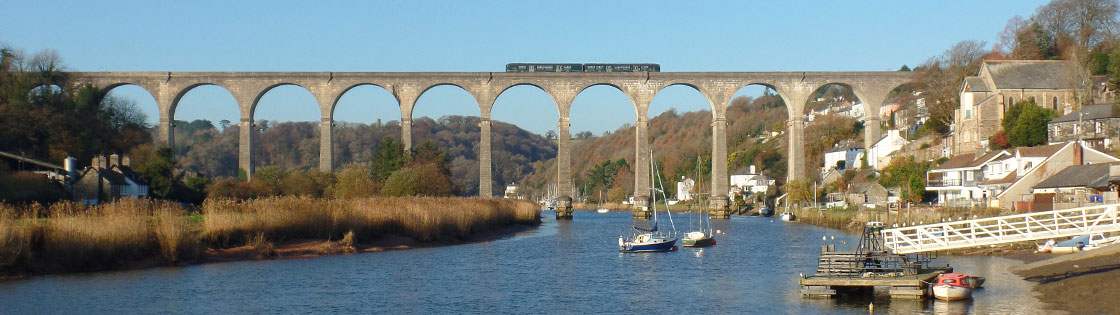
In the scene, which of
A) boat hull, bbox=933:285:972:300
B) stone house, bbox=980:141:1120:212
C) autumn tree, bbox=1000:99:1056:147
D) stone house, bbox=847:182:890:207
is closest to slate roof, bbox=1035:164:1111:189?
stone house, bbox=980:141:1120:212

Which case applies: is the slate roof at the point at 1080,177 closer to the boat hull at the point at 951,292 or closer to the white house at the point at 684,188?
the boat hull at the point at 951,292

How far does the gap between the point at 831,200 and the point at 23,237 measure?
61.5 metres

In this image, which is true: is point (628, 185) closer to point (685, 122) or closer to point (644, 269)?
point (685, 122)

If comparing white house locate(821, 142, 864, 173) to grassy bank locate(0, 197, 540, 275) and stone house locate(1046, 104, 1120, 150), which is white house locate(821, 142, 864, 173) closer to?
stone house locate(1046, 104, 1120, 150)

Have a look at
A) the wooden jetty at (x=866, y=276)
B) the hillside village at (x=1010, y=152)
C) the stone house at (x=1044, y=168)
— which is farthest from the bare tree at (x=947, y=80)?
the wooden jetty at (x=866, y=276)

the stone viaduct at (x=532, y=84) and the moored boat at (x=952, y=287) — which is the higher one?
the stone viaduct at (x=532, y=84)

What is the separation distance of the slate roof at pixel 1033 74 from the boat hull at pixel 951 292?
145ft

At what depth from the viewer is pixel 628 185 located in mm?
127438

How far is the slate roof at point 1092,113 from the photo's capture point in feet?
173

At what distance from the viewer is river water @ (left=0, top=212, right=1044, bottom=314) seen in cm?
2248

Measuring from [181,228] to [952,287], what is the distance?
22204mm

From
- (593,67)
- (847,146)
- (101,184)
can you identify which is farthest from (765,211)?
(101,184)

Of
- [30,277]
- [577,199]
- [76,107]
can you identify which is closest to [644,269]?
[30,277]

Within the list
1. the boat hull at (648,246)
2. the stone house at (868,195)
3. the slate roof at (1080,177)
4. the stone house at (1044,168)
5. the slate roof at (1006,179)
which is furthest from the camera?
the stone house at (868,195)
